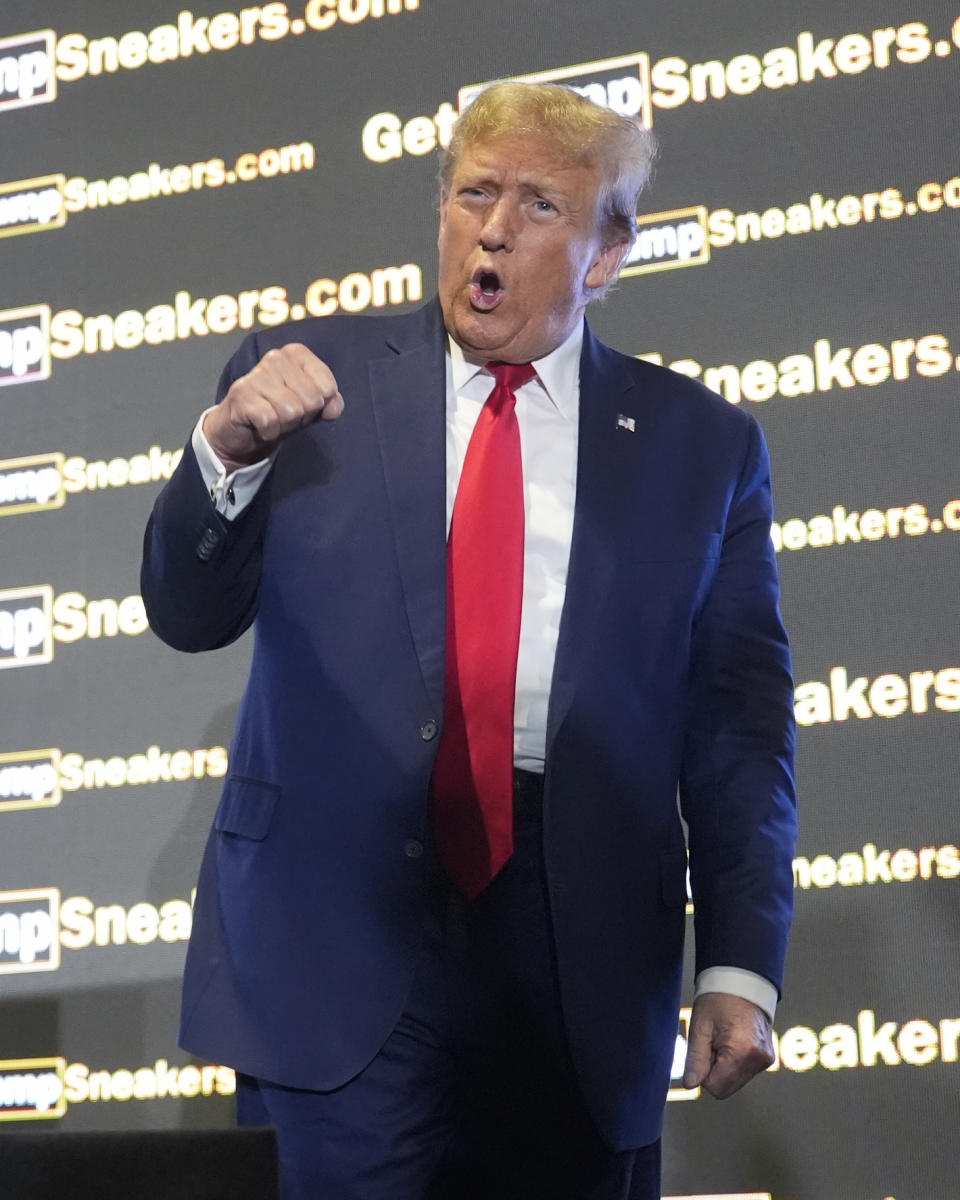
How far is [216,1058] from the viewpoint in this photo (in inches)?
62.4

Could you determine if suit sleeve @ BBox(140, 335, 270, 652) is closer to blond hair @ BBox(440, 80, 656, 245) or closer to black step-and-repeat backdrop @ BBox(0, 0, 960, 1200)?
blond hair @ BBox(440, 80, 656, 245)

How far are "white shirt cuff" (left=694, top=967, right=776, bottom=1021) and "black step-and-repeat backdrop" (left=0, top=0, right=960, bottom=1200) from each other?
3.31ft

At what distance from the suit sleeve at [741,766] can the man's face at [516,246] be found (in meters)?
0.32

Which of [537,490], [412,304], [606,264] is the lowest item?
[537,490]

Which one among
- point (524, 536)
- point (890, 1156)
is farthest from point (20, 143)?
point (890, 1156)

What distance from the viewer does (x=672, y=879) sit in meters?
1.74

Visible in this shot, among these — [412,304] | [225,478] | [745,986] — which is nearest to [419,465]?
[225,478]

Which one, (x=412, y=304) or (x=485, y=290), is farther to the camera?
(x=412, y=304)

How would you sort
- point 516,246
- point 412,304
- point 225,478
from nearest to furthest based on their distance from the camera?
point 225,478
point 516,246
point 412,304

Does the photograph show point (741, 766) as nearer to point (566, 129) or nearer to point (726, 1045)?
point (726, 1045)

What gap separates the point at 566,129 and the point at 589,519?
531 mm

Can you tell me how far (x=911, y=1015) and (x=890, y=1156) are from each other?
227mm

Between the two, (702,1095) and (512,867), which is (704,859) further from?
(702,1095)

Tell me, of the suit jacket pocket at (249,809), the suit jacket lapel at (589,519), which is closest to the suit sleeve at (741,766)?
the suit jacket lapel at (589,519)
